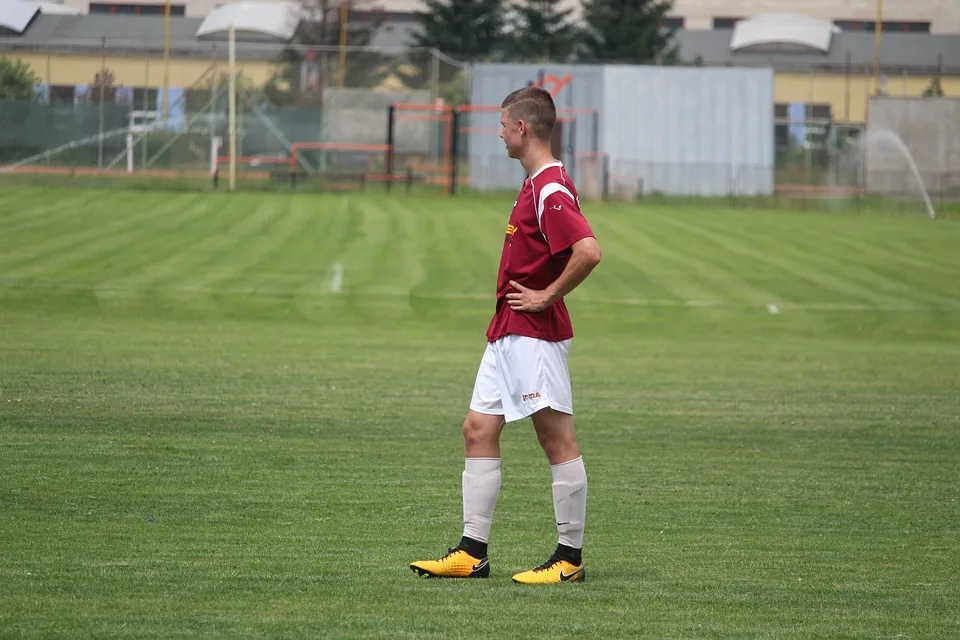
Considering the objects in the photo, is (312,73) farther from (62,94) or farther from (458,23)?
(458,23)

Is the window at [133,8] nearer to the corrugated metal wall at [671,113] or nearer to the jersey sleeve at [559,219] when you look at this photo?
the corrugated metal wall at [671,113]

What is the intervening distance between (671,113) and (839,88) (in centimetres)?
1927

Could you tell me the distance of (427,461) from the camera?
31.2ft

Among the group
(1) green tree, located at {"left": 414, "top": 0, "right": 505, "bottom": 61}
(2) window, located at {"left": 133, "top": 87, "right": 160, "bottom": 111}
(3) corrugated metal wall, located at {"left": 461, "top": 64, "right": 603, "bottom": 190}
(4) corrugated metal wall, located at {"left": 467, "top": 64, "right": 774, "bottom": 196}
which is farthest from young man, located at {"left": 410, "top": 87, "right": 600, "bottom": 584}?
(1) green tree, located at {"left": 414, "top": 0, "right": 505, "bottom": 61}

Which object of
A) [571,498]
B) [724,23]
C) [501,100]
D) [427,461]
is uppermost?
[724,23]

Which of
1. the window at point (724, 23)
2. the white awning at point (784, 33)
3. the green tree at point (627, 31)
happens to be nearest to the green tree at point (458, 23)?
the green tree at point (627, 31)

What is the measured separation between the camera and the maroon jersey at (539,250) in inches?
243

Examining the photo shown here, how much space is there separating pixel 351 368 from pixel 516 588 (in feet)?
29.4

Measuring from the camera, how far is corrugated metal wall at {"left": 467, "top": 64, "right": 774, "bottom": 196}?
5378cm

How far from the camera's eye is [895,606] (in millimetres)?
5867

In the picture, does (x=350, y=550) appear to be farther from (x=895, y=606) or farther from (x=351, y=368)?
(x=351, y=368)

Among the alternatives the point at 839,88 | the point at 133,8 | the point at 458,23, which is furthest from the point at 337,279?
the point at 839,88

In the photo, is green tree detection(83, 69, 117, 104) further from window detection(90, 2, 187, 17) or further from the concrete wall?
the concrete wall

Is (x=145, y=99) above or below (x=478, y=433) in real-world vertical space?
above
